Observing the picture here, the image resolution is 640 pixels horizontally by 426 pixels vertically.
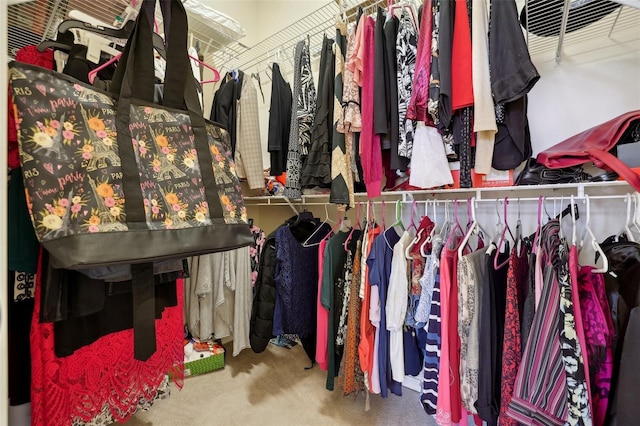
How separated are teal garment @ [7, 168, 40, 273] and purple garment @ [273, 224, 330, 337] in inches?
41.5

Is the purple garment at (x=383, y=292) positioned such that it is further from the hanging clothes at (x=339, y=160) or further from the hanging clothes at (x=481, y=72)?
the hanging clothes at (x=481, y=72)

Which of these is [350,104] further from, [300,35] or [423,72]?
[300,35]

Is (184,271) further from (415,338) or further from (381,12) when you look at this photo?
(381,12)

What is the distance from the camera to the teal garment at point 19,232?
2.03ft

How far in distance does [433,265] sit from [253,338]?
1.07 meters

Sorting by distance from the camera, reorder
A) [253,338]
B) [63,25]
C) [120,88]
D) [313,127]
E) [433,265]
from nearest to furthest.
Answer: [120,88], [63,25], [433,265], [313,127], [253,338]

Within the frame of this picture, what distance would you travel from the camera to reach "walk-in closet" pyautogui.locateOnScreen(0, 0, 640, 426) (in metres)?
0.59

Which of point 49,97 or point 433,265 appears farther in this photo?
point 433,265

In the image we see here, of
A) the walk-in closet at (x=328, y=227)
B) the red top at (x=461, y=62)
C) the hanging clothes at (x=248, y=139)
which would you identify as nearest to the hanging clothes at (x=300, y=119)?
the walk-in closet at (x=328, y=227)

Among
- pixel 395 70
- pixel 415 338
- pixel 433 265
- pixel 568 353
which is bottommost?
pixel 415 338

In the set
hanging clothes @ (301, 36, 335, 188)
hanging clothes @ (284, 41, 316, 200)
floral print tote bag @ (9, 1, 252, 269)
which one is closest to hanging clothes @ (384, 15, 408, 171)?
hanging clothes @ (301, 36, 335, 188)

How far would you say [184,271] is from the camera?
89cm

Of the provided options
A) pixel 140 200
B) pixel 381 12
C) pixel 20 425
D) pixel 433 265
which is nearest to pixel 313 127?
pixel 381 12

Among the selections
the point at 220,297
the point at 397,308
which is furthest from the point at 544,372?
the point at 220,297
